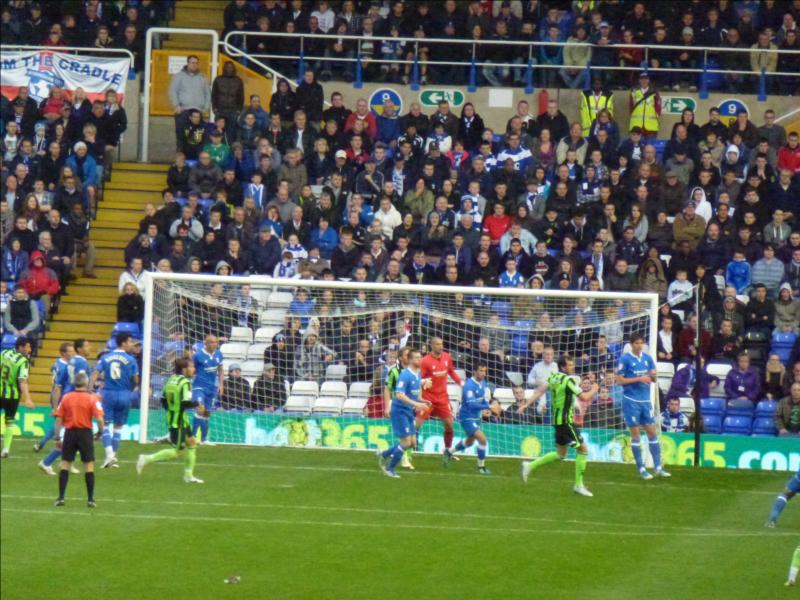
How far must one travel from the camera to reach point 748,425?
922 inches

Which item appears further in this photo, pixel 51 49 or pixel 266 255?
pixel 51 49

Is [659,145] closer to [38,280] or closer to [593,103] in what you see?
[593,103]

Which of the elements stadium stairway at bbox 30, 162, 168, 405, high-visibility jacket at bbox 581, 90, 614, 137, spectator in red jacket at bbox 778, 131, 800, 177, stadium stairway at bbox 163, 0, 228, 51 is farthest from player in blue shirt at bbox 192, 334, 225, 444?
spectator in red jacket at bbox 778, 131, 800, 177

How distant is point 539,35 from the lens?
101ft

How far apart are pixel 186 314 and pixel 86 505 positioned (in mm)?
6684

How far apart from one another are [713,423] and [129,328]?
9.35 meters

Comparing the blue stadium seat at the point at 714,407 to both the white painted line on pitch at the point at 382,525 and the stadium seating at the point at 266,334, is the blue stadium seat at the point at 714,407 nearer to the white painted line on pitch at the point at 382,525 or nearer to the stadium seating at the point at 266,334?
the white painted line on pitch at the point at 382,525

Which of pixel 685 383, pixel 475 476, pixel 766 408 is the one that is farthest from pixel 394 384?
pixel 766 408

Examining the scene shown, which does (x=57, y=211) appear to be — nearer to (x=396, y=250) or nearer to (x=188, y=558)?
(x=396, y=250)

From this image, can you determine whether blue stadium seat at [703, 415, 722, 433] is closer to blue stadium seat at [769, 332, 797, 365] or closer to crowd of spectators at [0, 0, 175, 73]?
blue stadium seat at [769, 332, 797, 365]

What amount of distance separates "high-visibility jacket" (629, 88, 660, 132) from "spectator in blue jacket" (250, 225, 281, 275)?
7207 millimetres

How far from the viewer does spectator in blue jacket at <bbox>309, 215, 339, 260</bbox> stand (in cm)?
2617

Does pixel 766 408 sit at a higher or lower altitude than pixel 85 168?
lower

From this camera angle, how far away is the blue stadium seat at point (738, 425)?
23.4 meters
